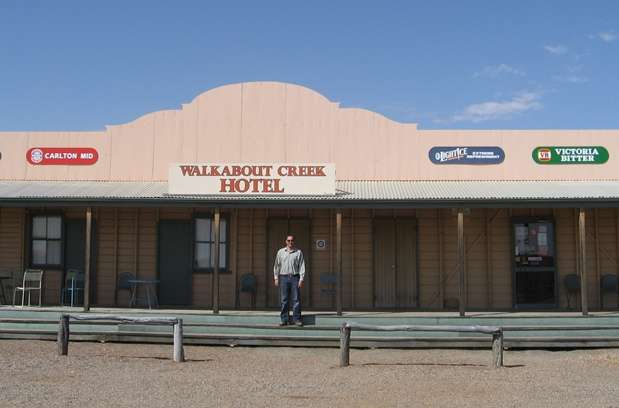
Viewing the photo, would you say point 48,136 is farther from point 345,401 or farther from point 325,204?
point 345,401

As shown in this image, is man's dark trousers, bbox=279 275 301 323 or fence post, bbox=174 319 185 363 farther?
man's dark trousers, bbox=279 275 301 323

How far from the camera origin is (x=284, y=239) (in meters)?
15.8

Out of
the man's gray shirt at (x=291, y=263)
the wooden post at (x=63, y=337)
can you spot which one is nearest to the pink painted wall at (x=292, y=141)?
the man's gray shirt at (x=291, y=263)

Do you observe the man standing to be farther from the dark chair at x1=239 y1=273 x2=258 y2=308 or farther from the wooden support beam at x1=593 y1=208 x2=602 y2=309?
the wooden support beam at x1=593 y1=208 x2=602 y2=309

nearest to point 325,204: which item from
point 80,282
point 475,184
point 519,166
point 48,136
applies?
point 475,184

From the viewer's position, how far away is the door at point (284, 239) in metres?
15.8

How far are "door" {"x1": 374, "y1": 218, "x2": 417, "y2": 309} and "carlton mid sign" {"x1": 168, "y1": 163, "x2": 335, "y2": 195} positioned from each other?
1977mm

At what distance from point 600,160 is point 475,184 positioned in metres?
2.90

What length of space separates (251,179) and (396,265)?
12.1 feet

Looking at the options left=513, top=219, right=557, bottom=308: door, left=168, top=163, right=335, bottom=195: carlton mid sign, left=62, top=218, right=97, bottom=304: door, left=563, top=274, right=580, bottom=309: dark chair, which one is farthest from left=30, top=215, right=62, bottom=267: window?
left=563, top=274, right=580, bottom=309: dark chair

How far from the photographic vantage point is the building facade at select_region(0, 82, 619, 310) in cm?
1553

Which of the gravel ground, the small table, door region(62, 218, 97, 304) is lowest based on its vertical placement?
the gravel ground

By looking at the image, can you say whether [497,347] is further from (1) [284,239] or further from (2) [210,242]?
(2) [210,242]

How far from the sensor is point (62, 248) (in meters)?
16.1
